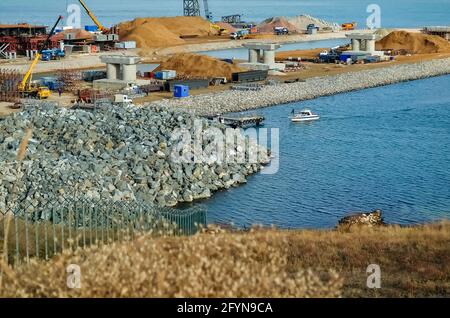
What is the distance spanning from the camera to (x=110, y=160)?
78.2 feet

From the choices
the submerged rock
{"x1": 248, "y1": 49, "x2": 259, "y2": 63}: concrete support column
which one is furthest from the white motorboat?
{"x1": 248, "y1": 49, "x2": 259, "y2": 63}: concrete support column

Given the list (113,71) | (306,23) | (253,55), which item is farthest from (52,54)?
(306,23)

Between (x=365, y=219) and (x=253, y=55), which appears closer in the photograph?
(x=365, y=219)

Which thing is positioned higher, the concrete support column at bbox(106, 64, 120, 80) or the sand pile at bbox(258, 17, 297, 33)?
the sand pile at bbox(258, 17, 297, 33)

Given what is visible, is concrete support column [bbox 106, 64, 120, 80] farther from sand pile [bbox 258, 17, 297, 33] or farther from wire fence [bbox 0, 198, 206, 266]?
sand pile [bbox 258, 17, 297, 33]

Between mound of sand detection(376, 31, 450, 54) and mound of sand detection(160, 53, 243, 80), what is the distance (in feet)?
88.0

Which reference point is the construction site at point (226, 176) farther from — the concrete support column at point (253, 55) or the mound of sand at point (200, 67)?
the concrete support column at point (253, 55)

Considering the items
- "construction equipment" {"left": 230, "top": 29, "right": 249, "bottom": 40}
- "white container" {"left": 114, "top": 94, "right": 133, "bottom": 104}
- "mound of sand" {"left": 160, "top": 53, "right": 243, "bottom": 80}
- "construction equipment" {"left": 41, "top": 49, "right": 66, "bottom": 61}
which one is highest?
"construction equipment" {"left": 230, "top": 29, "right": 249, "bottom": 40}

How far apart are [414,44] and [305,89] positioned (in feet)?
102

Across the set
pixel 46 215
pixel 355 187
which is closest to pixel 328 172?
pixel 355 187

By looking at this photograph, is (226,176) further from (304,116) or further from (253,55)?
(253,55)

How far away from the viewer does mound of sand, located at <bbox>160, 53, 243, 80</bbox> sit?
52.7 m

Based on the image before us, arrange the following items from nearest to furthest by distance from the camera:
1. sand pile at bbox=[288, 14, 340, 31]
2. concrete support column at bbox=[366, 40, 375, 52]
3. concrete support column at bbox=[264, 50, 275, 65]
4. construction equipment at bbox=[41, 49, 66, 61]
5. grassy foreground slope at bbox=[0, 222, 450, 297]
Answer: grassy foreground slope at bbox=[0, 222, 450, 297] → concrete support column at bbox=[264, 50, 275, 65] → construction equipment at bbox=[41, 49, 66, 61] → concrete support column at bbox=[366, 40, 375, 52] → sand pile at bbox=[288, 14, 340, 31]

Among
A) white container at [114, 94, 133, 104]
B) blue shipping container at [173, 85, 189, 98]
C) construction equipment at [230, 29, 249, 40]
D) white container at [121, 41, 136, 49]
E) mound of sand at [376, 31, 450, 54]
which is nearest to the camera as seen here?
white container at [114, 94, 133, 104]
